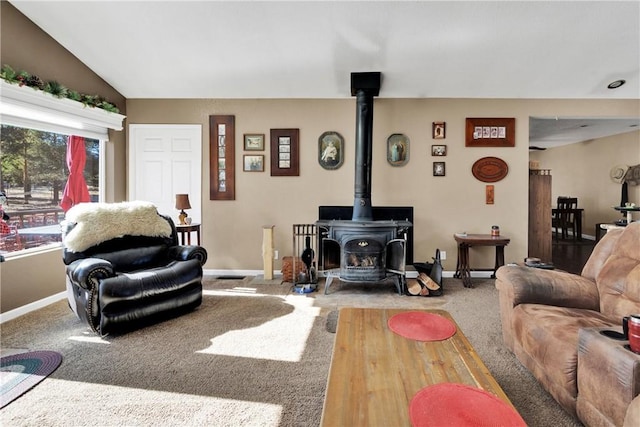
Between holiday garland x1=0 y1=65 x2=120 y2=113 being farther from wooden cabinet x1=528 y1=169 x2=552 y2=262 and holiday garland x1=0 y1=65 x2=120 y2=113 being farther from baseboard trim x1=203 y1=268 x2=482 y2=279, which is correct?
wooden cabinet x1=528 y1=169 x2=552 y2=262

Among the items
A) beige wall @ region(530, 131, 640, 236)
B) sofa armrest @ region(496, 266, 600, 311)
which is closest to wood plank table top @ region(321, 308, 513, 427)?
sofa armrest @ region(496, 266, 600, 311)

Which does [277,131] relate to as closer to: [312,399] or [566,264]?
[312,399]

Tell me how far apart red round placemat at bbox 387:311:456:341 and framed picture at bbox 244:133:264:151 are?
3094mm

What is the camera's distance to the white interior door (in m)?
4.28

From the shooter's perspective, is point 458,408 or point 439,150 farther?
point 439,150

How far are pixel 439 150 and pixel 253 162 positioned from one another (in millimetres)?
2541

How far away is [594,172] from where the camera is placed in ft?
23.8

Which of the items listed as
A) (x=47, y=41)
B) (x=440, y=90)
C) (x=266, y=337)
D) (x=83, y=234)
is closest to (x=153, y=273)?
(x=83, y=234)

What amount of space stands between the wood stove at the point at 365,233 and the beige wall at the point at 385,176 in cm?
58

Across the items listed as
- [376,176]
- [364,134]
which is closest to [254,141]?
[364,134]

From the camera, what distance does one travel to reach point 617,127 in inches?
235

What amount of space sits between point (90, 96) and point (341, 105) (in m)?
3.05

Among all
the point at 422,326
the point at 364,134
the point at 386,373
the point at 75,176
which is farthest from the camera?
the point at 75,176

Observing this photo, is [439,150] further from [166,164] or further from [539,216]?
[166,164]
